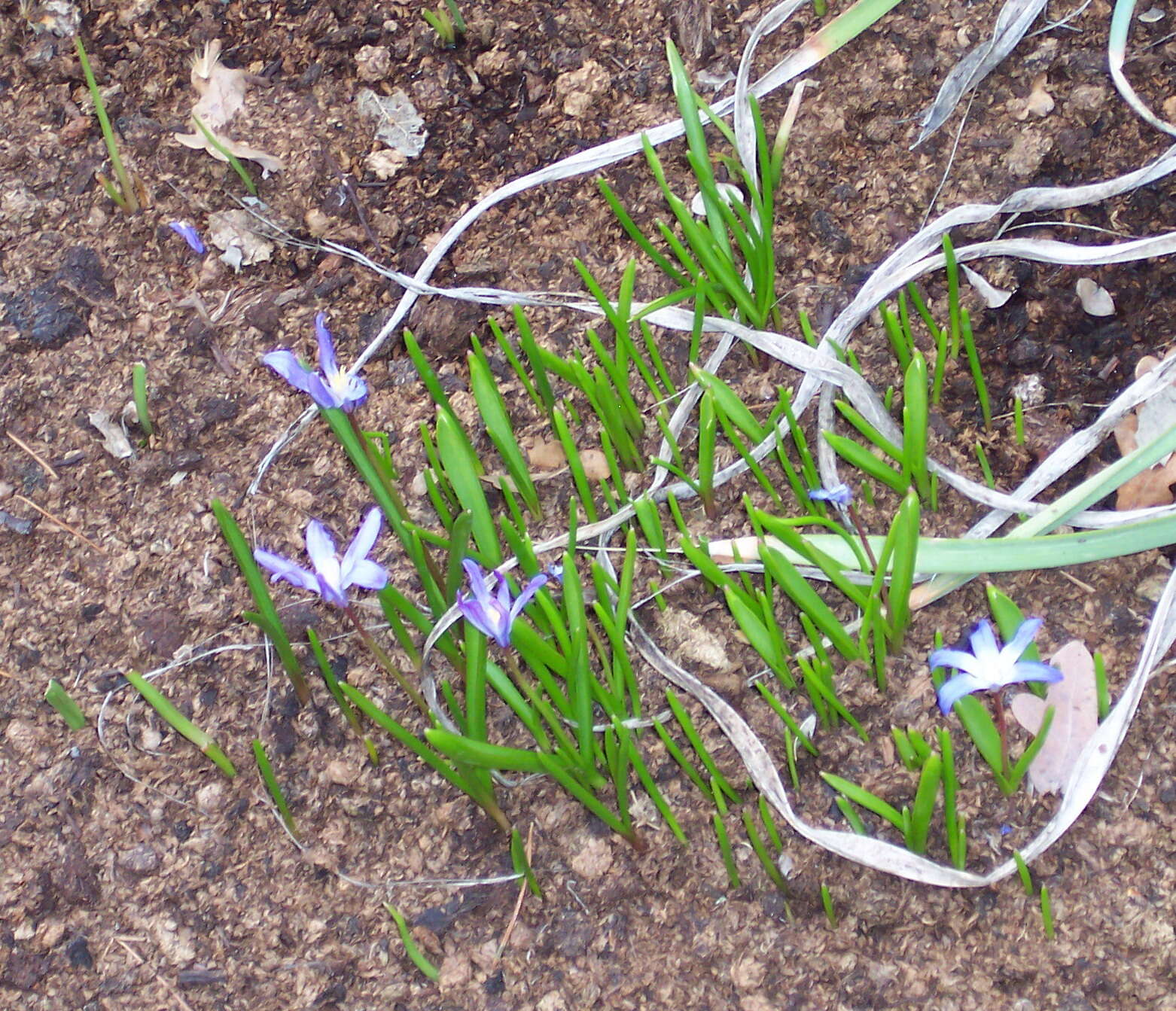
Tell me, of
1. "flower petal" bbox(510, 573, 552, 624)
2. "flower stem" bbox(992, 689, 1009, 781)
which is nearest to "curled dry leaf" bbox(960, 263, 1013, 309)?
"flower stem" bbox(992, 689, 1009, 781)

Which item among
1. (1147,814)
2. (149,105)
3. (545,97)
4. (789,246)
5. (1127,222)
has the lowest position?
(1147,814)

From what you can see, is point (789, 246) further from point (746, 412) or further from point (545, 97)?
point (545, 97)

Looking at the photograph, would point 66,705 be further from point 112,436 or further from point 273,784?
point 112,436

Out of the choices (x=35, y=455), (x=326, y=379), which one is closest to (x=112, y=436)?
(x=35, y=455)

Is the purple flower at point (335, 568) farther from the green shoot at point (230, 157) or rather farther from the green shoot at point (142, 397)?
the green shoot at point (230, 157)

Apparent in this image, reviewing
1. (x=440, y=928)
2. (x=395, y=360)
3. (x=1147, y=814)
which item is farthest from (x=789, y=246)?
(x=440, y=928)

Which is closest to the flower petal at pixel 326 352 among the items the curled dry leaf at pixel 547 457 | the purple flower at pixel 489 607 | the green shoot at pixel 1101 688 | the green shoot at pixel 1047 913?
the purple flower at pixel 489 607
